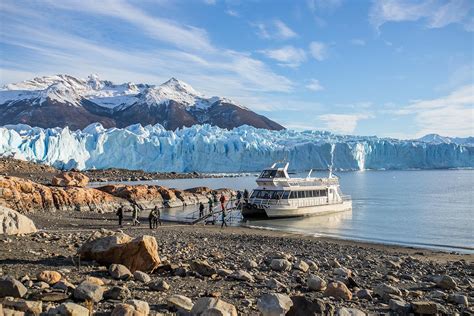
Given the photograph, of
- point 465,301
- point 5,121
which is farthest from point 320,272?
point 5,121

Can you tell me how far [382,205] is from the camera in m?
41.7

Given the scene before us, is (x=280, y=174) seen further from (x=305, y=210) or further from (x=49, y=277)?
(x=49, y=277)

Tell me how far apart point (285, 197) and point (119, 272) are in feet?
79.7

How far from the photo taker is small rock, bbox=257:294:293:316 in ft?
18.2

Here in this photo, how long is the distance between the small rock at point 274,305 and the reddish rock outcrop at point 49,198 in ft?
65.6

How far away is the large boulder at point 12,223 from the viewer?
11.1 m

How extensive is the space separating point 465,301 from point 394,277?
7.62 ft

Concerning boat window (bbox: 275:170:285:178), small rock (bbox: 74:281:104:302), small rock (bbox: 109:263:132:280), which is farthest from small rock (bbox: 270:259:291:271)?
boat window (bbox: 275:170:285:178)

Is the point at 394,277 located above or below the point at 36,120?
below

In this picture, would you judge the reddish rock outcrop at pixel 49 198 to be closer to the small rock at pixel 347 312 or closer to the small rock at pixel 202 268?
the small rock at pixel 202 268

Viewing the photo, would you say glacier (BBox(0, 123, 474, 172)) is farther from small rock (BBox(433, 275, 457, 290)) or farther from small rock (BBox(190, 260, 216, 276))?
small rock (BBox(190, 260, 216, 276))

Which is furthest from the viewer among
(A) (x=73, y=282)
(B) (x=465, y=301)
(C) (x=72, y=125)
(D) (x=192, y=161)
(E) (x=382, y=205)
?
(C) (x=72, y=125)

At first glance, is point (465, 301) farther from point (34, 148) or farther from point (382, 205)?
point (34, 148)

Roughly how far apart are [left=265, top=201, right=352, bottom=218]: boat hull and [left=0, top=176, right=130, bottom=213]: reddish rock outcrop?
10.5m
